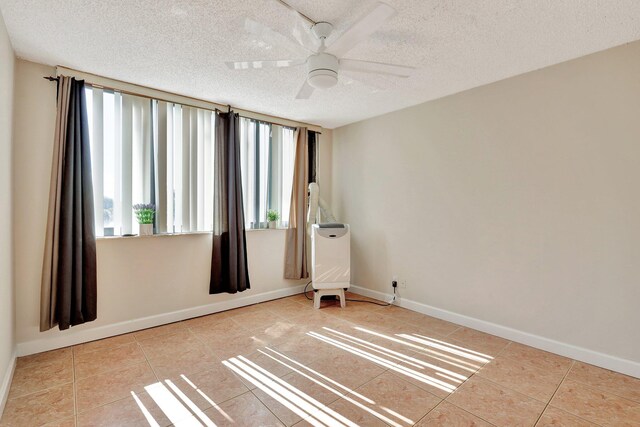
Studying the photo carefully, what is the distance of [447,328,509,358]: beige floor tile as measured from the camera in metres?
2.53

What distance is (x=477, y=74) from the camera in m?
2.62

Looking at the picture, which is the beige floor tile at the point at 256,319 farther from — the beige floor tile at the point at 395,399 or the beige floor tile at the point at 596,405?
the beige floor tile at the point at 596,405

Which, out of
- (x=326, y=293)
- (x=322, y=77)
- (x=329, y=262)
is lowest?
(x=326, y=293)

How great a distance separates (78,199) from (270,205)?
1.98 metres

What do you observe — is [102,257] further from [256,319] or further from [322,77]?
[322,77]

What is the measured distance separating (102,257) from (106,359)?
871 mm

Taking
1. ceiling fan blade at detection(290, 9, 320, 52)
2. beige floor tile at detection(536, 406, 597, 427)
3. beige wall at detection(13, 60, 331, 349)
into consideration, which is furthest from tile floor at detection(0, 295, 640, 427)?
ceiling fan blade at detection(290, 9, 320, 52)

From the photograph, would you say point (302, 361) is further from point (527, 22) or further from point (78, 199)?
point (527, 22)

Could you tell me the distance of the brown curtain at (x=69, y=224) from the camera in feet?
7.85

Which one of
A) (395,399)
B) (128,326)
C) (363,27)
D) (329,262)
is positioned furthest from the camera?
(329,262)

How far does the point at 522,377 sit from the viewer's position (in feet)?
6.97

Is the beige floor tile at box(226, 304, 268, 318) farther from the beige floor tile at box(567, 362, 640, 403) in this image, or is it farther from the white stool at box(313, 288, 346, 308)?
the beige floor tile at box(567, 362, 640, 403)

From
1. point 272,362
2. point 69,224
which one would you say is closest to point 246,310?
point 272,362

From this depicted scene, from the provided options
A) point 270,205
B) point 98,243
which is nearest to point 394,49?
point 270,205
